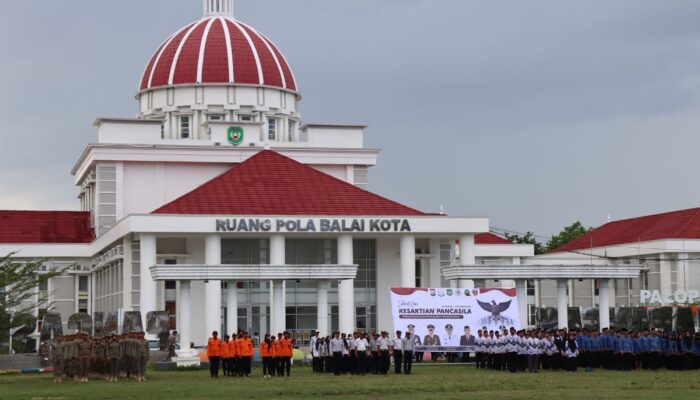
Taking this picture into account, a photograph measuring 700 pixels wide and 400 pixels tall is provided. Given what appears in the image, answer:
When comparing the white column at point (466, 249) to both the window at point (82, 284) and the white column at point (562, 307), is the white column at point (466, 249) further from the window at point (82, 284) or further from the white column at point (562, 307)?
the window at point (82, 284)

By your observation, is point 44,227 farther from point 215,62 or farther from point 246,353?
point 246,353

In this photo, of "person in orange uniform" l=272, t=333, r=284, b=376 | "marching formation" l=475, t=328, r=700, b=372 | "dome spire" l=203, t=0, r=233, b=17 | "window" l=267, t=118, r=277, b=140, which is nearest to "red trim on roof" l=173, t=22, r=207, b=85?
"dome spire" l=203, t=0, r=233, b=17

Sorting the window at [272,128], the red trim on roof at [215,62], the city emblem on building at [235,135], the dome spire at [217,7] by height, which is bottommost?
the city emblem on building at [235,135]

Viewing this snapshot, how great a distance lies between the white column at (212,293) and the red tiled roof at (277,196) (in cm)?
155

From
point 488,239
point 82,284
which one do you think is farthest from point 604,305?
point 488,239

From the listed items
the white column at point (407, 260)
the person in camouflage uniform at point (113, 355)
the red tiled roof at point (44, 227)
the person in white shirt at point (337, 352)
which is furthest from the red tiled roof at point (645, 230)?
the person in camouflage uniform at point (113, 355)

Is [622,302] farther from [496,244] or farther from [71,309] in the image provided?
[71,309]

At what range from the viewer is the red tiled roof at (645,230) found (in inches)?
3708

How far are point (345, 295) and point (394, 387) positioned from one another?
31.1 m

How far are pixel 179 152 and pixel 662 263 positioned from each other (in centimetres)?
3589

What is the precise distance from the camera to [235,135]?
83062 mm

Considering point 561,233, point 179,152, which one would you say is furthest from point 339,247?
point 561,233

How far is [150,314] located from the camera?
58.2 metres

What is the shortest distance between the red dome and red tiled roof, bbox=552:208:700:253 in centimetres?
2912
